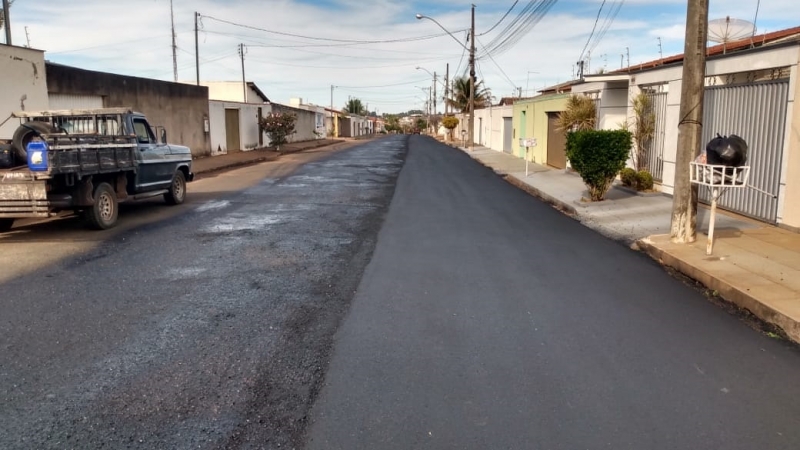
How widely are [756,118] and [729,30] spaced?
501 centimetres

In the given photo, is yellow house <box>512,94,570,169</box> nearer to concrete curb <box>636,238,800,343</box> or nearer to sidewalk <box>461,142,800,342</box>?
sidewalk <box>461,142,800,342</box>

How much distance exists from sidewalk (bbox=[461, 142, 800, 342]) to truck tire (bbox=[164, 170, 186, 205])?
8.61m

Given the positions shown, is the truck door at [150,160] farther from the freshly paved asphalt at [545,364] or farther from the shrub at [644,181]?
the shrub at [644,181]

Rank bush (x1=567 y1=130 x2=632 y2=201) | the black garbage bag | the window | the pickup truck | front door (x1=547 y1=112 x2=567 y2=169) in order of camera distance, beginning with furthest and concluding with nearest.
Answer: front door (x1=547 y1=112 x2=567 y2=169), bush (x1=567 y1=130 x2=632 y2=201), the window, the pickup truck, the black garbage bag

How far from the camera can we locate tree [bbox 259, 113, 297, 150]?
1519 inches

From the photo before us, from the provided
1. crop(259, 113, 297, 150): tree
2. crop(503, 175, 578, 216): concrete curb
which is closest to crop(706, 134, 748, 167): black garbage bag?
crop(503, 175, 578, 216): concrete curb

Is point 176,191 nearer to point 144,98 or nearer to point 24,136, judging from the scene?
point 24,136

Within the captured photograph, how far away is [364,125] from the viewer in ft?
416

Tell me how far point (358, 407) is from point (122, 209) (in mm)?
10870

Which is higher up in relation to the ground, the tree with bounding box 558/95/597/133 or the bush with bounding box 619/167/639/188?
the tree with bounding box 558/95/597/133

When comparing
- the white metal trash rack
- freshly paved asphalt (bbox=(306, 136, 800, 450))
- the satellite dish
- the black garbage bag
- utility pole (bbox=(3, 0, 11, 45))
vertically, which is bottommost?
freshly paved asphalt (bbox=(306, 136, 800, 450))

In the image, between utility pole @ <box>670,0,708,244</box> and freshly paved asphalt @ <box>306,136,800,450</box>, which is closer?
freshly paved asphalt @ <box>306,136,800,450</box>

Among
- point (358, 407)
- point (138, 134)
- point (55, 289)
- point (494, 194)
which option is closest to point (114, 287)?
point (55, 289)

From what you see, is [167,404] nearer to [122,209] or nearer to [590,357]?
[590,357]
